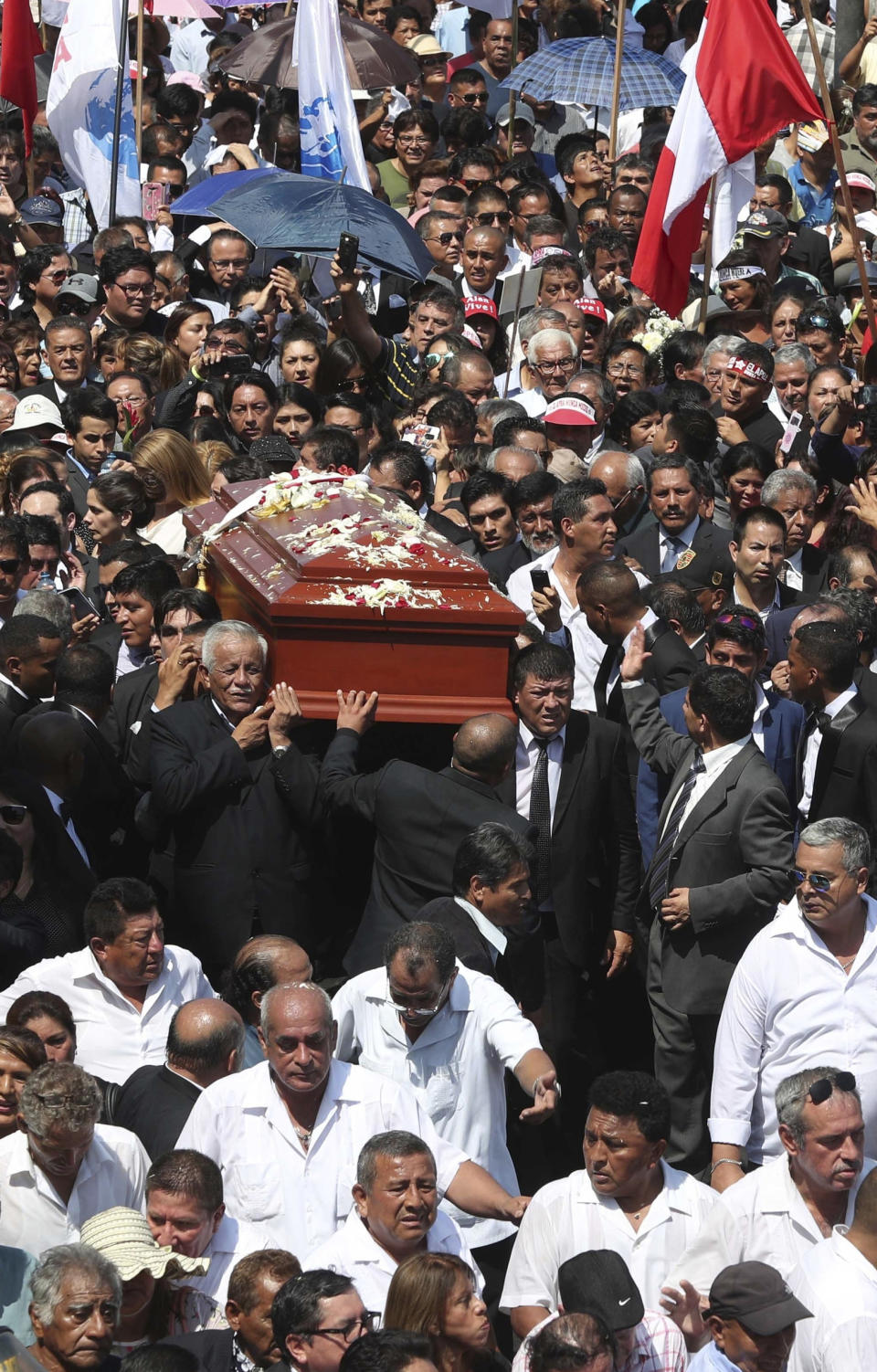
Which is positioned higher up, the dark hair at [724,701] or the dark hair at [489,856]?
the dark hair at [724,701]

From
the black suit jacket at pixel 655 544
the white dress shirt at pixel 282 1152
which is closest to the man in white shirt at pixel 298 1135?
the white dress shirt at pixel 282 1152

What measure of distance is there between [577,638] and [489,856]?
180 cm

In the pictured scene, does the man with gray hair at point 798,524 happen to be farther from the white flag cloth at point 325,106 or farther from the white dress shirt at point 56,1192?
the white dress shirt at point 56,1192

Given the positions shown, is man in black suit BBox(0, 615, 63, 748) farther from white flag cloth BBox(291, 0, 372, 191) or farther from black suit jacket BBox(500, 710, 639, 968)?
white flag cloth BBox(291, 0, 372, 191)

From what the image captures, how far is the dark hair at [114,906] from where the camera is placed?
5.40m

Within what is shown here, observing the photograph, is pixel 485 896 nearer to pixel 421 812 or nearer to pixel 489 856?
pixel 489 856

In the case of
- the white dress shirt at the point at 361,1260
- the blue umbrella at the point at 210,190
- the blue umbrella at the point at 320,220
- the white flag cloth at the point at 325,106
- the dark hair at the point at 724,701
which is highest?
the white flag cloth at the point at 325,106

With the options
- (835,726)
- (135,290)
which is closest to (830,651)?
(835,726)

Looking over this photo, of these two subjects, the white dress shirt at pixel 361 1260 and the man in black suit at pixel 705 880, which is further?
the man in black suit at pixel 705 880

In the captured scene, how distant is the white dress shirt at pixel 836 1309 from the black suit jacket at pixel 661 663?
2.53 m

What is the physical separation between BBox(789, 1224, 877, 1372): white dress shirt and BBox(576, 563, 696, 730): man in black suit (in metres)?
2.52

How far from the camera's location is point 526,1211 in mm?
4754

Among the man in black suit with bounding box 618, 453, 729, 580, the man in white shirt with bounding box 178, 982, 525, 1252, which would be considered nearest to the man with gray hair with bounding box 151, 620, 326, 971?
the man in white shirt with bounding box 178, 982, 525, 1252

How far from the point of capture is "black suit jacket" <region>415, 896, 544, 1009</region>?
17.8ft
